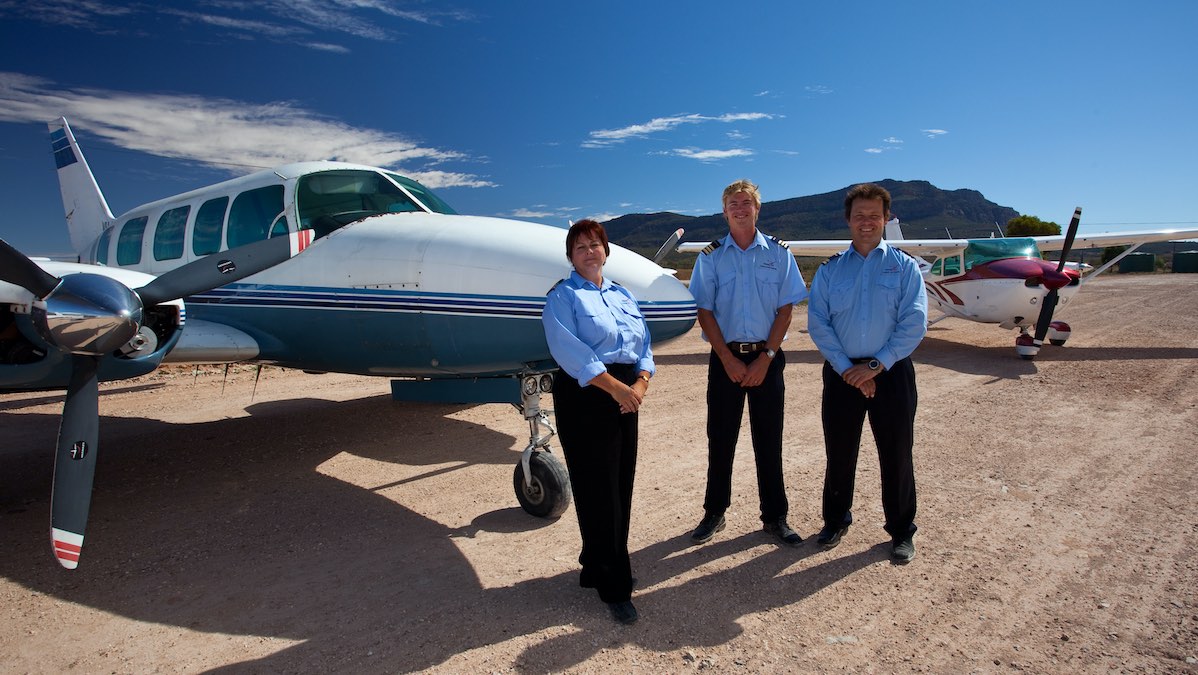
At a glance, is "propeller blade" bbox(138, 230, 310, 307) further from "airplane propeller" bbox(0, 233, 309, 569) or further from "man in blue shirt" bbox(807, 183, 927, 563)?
"man in blue shirt" bbox(807, 183, 927, 563)

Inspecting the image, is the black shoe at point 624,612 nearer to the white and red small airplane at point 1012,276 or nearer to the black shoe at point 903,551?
the black shoe at point 903,551

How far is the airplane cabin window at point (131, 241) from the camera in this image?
7383mm

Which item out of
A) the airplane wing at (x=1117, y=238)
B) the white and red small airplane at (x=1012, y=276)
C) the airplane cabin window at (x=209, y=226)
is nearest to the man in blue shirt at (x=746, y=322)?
the airplane cabin window at (x=209, y=226)

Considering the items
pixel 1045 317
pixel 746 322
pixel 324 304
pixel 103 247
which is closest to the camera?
pixel 746 322

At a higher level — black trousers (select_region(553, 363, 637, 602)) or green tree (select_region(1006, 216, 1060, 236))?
green tree (select_region(1006, 216, 1060, 236))

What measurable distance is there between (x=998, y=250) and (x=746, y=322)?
12.7m

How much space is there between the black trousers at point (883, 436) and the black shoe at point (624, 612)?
1.61 m

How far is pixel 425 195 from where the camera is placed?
20.1ft

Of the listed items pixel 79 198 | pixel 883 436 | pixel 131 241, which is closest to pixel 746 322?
pixel 883 436

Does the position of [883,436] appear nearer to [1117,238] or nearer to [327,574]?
[327,574]

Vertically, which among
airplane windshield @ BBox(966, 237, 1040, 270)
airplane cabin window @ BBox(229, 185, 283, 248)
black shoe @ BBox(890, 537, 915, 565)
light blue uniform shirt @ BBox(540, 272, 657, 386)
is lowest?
black shoe @ BBox(890, 537, 915, 565)

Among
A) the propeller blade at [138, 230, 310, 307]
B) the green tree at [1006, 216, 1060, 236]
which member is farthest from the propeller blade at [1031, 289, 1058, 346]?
the green tree at [1006, 216, 1060, 236]

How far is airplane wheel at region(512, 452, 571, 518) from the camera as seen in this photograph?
4809 millimetres

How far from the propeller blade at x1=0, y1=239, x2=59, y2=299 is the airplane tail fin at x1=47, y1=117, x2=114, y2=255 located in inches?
256
